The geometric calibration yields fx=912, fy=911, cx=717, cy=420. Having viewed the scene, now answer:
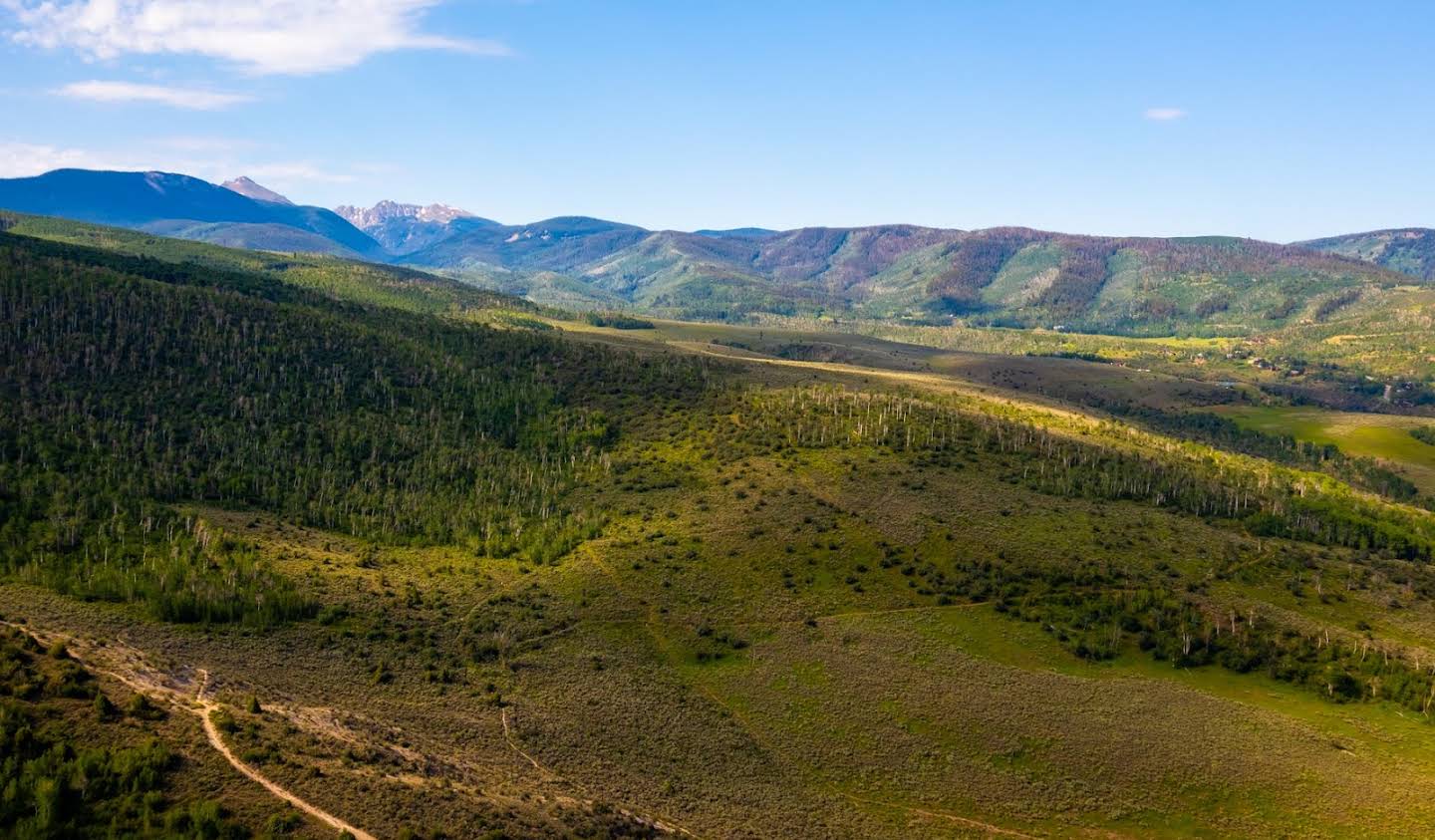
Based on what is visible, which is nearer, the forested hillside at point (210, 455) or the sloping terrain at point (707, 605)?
the sloping terrain at point (707, 605)

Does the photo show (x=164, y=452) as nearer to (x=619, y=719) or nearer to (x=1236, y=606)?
(x=619, y=719)

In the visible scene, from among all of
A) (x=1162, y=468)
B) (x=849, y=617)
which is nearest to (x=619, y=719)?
(x=849, y=617)

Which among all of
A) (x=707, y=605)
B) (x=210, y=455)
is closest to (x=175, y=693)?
(x=707, y=605)

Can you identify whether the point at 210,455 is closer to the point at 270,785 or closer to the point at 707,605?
the point at 707,605

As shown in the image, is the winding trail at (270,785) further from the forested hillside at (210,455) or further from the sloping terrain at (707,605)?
the forested hillside at (210,455)

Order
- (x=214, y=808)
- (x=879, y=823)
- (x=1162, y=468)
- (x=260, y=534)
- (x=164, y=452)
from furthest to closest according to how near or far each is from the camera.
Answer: (x=1162, y=468)
(x=164, y=452)
(x=260, y=534)
(x=879, y=823)
(x=214, y=808)

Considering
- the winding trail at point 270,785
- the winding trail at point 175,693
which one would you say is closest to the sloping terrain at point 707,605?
the winding trail at point 270,785

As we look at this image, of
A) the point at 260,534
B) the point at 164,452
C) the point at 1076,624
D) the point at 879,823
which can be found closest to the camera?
the point at 879,823

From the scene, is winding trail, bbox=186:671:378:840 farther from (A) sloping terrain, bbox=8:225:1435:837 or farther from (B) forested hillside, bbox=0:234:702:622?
(B) forested hillside, bbox=0:234:702:622

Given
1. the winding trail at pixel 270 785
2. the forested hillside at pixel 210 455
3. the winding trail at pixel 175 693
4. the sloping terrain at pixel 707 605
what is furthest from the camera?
the forested hillside at pixel 210 455

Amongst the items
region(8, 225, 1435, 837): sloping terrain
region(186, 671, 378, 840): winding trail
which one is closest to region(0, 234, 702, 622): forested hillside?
region(8, 225, 1435, 837): sloping terrain

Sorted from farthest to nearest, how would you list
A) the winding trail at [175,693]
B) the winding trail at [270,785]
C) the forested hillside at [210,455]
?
the forested hillside at [210,455] → the winding trail at [175,693] → the winding trail at [270,785]
